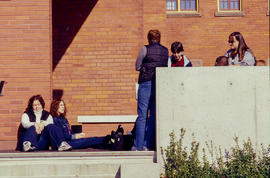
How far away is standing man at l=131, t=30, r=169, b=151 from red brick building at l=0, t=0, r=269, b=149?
73.5 inches

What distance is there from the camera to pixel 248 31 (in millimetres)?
14406

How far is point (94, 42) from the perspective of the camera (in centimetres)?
1136

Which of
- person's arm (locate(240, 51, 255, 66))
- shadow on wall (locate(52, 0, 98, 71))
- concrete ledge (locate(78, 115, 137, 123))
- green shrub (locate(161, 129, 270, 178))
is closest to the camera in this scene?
green shrub (locate(161, 129, 270, 178))

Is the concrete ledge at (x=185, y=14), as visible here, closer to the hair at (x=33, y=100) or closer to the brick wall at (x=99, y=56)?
the brick wall at (x=99, y=56)

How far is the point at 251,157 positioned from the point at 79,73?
6.00 meters

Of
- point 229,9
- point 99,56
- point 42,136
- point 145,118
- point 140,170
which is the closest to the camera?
point 140,170

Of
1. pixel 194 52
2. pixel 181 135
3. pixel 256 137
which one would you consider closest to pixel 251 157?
pixel 256 137

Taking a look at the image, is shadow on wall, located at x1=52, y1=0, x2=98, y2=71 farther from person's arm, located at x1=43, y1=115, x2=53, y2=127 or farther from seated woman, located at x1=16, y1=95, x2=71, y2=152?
person's arm, located at x1=43, y1=115, x2=53, y2=127

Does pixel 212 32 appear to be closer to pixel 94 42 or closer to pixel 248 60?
pixel 94 42

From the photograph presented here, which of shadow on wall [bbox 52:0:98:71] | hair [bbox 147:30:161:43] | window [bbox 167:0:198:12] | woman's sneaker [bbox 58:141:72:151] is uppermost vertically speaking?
window [bbox 167:0:198:12]

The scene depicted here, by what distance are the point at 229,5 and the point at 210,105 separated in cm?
885

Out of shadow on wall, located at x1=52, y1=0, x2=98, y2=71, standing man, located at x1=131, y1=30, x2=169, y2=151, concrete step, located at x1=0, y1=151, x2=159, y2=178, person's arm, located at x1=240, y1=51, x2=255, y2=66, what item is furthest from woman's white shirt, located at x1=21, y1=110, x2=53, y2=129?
shadow on wall, located at x1=52, y1=0, x2=98, y2=71

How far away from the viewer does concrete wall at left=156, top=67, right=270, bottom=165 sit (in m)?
6.67

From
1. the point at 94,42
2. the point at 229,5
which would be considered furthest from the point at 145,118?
the point at 229,5
